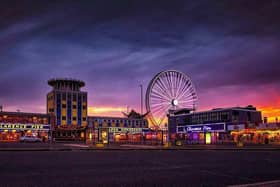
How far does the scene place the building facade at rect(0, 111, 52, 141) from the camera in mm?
94938

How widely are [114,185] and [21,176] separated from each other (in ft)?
13.3

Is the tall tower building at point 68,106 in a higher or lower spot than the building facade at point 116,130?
higher

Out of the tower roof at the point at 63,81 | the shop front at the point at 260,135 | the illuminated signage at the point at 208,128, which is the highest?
the tower roof at the point at 63,81

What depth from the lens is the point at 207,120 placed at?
11138 cm

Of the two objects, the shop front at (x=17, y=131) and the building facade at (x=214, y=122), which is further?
the shop front at (x=17, y=131)

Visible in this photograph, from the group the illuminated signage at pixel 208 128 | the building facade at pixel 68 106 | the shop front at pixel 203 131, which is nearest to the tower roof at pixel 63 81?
the building facade at pixel 68 106

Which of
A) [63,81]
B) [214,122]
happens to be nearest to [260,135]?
[214,122]

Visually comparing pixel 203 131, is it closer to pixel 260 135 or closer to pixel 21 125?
pixel 260 135

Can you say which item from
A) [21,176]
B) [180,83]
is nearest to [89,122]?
[180,83]

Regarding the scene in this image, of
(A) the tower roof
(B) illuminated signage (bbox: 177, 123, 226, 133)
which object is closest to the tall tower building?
(A) the tower roof

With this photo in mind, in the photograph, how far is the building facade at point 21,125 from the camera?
94.9m

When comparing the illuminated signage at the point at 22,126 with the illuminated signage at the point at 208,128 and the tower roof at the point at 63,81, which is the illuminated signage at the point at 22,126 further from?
the tower roof at the point at 63,81

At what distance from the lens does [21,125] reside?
97875 millimetres

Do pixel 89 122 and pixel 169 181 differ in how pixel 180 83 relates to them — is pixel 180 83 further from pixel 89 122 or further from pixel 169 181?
pixel 89 122
